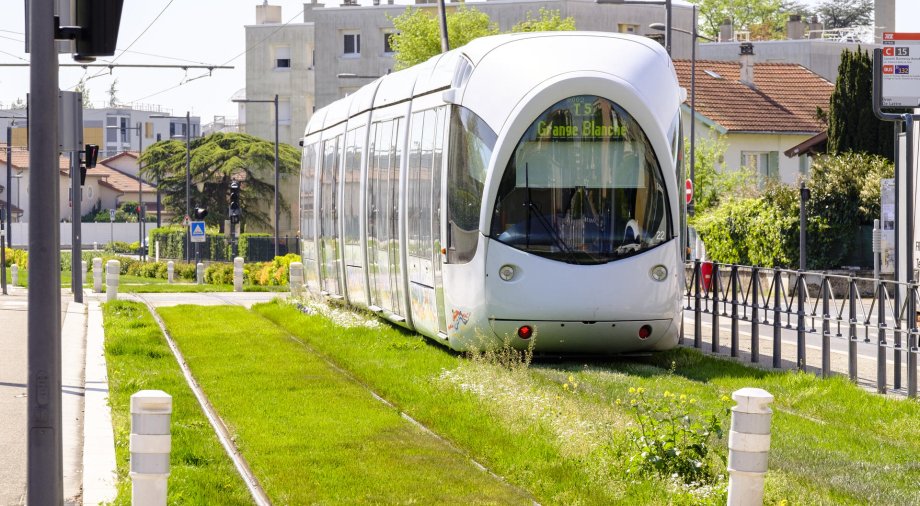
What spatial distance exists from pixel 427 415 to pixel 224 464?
8.83ft

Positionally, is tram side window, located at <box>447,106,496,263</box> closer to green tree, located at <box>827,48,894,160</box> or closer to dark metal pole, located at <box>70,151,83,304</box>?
dark metal pole, located at <box>70,151,83,304</box>

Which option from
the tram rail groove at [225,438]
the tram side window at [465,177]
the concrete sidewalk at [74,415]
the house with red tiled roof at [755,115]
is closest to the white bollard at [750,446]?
the tram rail groove at [225,438]

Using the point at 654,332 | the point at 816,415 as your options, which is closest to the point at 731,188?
the point at 654,332

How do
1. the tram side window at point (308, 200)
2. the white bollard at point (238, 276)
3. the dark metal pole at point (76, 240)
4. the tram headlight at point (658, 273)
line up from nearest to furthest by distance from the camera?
1. the tram headlight at point (658, 273)
2. the tram side window at point (308, 200)
3. the dark metal pole at point (76, 240)
4. the white bollard at point (238, 276)

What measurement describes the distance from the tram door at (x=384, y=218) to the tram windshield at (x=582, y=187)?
12.5 ft

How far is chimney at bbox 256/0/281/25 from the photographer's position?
90.1 meters

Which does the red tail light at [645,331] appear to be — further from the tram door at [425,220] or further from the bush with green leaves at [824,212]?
the bush with green leaves at [824,212]

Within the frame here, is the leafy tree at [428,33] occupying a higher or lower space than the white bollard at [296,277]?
higher

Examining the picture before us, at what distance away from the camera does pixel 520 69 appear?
16.5 meters

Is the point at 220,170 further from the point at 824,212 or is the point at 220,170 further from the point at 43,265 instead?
the point at 43,265

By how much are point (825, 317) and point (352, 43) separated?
2630 inches

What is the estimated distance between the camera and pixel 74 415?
1388 cm

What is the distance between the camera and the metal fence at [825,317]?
14.5 metres

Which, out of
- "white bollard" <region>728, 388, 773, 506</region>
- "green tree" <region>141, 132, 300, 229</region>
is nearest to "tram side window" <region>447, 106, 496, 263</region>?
"white bollard" <region>728, 388, 773, 506</region>
